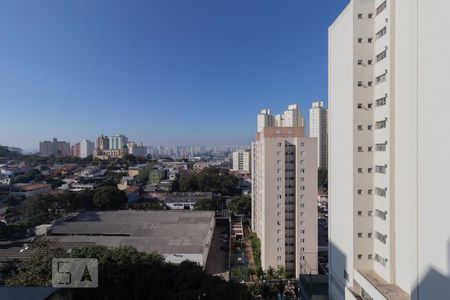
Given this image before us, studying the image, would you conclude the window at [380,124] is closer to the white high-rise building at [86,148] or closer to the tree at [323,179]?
the tree at [323,179]

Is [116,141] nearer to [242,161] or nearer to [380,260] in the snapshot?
[242,161]

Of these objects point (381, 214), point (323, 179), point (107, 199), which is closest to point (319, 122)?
point (323, 179)

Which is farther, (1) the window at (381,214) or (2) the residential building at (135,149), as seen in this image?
(2) the residential building at (135,149)

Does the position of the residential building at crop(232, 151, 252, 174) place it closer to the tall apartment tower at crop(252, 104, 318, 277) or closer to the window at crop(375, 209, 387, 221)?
the tall apartment tower at crop(252, 104, 318, 277)

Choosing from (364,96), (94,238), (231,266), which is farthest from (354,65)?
(94,238)

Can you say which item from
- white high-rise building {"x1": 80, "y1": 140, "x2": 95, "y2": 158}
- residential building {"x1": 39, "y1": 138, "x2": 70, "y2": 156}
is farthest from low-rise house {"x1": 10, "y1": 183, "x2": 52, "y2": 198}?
white high-rise building {"x1": 80, "y1": 140, "x2": 95, "y2": 158}

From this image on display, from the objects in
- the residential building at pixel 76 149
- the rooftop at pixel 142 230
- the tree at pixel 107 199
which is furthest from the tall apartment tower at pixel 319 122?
the residential building at pixel 76 149

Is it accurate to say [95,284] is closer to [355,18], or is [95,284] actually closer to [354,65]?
[354,65]
